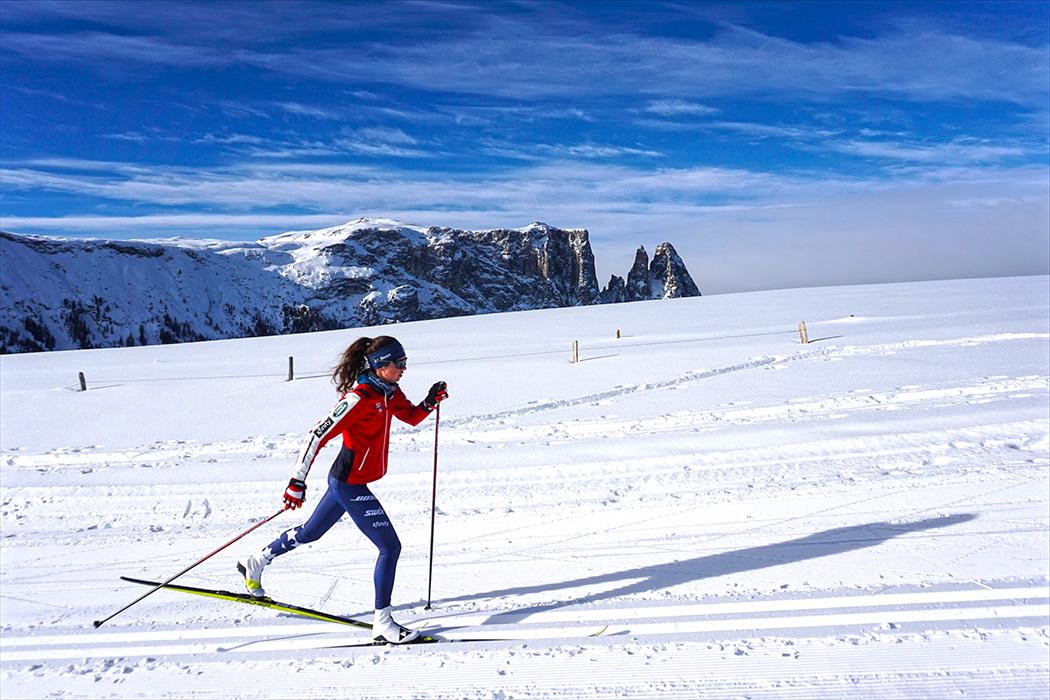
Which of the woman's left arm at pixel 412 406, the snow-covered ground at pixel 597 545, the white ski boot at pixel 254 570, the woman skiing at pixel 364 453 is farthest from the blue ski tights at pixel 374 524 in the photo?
the white ski boot at pixel 254 570

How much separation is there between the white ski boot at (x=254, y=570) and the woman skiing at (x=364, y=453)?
58cm

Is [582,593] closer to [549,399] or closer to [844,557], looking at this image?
[844,557]

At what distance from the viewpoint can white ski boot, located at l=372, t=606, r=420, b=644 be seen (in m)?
4.67

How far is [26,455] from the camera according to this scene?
12016 mm

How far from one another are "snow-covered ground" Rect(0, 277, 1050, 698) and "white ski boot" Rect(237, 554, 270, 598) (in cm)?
24

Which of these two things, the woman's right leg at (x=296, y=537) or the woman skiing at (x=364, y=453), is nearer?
the woman skiing at (x=364, y=453)

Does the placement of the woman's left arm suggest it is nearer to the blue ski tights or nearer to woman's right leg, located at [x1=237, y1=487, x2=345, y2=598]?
the blue ski tights

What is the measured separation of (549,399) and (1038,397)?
941 cm

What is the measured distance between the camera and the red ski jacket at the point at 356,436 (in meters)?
4.64

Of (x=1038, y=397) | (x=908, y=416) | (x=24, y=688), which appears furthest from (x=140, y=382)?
(x=1038, y=397)

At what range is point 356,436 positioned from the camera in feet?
15.4

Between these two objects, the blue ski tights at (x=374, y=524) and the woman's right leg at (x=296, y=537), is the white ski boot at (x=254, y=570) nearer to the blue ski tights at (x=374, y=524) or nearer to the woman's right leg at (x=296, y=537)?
the woman's right leg at (x=296, y=537)

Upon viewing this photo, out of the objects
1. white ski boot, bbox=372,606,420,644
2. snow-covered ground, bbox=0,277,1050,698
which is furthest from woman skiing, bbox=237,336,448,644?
snow-covered ground, bbox=0,277,1050,698

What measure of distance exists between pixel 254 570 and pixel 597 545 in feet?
10.3
